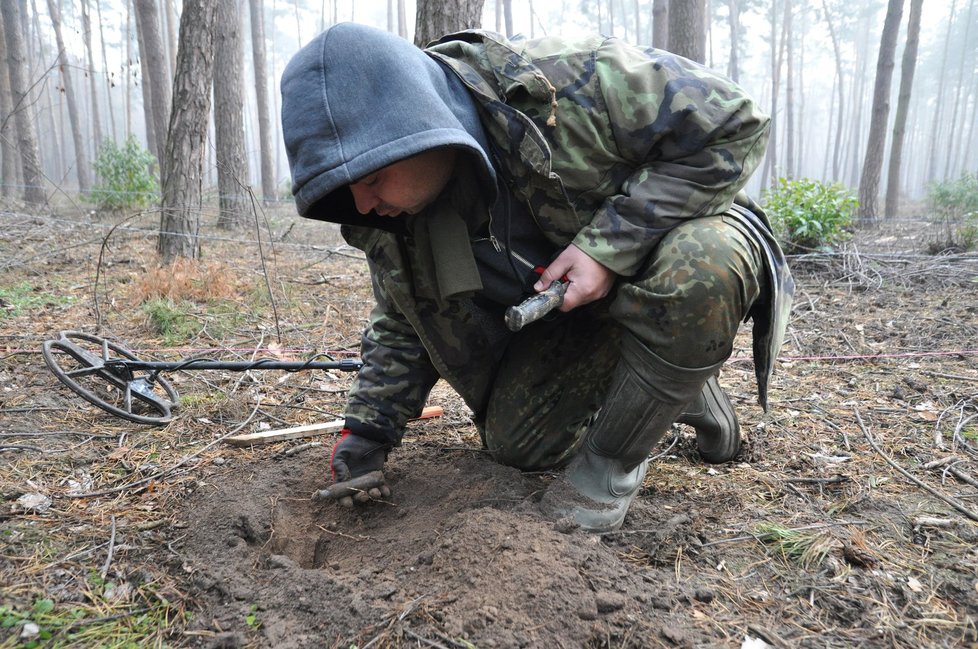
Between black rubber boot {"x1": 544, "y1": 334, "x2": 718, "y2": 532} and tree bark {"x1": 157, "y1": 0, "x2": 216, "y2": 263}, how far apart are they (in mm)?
4352

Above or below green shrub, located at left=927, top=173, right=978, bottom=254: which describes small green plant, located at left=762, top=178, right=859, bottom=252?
above

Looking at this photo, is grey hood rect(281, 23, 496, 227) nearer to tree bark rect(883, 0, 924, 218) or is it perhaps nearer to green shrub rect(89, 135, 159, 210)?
green shrub rect(89, 135, 159, 210)

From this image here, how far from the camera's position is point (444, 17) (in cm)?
329

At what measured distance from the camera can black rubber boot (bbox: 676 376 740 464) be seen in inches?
79.8

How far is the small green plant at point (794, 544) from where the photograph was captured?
1502 mm

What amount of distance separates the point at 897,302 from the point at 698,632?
14.5ft

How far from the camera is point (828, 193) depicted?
20.5ft

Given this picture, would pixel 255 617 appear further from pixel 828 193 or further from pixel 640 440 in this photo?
pixel 828 193

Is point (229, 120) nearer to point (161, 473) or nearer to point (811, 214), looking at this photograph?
point (811, 214)

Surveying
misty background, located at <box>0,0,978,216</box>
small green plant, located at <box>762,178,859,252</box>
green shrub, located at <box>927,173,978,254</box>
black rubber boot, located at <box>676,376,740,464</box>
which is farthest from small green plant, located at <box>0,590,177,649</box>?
misty background, located at <box>0,0,978,216</box>

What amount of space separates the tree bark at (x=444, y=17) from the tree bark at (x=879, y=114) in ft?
27.1

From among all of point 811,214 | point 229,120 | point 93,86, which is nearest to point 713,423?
point 811,214

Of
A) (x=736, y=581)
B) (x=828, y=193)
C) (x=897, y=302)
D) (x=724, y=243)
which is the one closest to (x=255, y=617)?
(x=736, y=581)

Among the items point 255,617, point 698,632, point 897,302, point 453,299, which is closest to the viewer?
point 698,632
